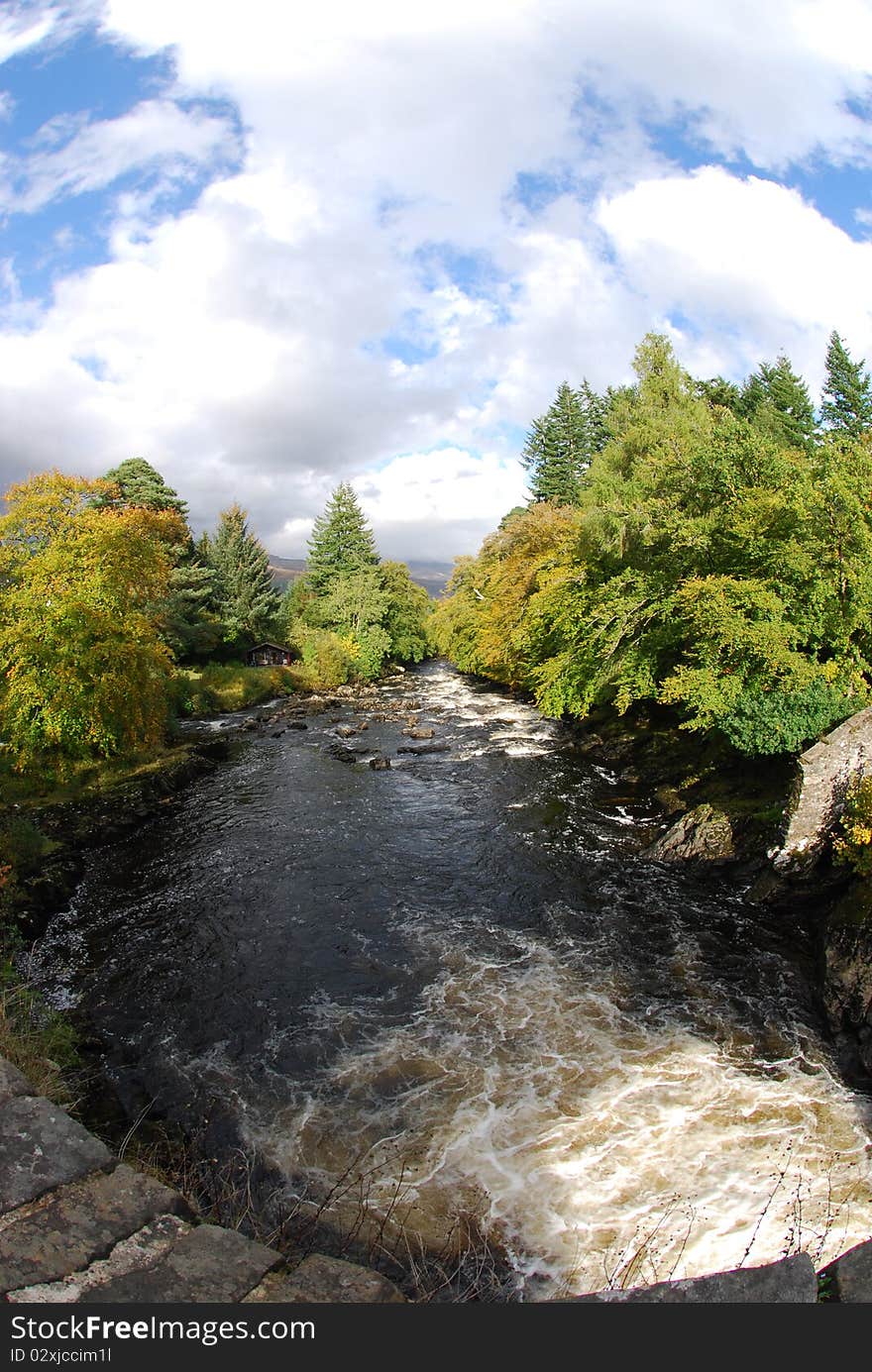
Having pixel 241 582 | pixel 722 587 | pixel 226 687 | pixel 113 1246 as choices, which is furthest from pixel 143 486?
pixel 113 1246

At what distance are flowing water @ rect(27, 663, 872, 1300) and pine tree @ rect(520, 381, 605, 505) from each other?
192 feet

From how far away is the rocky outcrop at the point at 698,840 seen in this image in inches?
672

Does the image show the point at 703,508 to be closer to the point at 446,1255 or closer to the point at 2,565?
the point at 446,1255

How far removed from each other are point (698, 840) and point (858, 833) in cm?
517

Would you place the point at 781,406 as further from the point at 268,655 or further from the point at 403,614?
the point at 268,655

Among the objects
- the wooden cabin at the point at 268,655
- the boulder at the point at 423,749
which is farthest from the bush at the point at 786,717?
the wooden cabin at the point at 268,655

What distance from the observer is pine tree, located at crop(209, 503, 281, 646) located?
57.8m

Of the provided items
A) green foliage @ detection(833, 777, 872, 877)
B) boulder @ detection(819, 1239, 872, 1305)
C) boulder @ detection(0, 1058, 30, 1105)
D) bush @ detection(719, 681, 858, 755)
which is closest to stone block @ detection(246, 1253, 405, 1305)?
boulder @ detection(819, 1239, 872, 1305)

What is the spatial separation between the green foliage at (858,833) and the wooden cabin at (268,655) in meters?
46.3

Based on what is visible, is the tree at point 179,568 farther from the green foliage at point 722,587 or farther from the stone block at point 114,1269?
the stone block at point 114,1269

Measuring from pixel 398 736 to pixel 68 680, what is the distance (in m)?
16.1

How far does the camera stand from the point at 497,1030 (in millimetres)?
11055

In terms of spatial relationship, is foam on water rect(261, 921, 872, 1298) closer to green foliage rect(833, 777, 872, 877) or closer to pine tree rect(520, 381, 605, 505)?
green foliage rect(833, 777, 872, 877)

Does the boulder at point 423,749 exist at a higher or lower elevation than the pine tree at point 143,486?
lower
